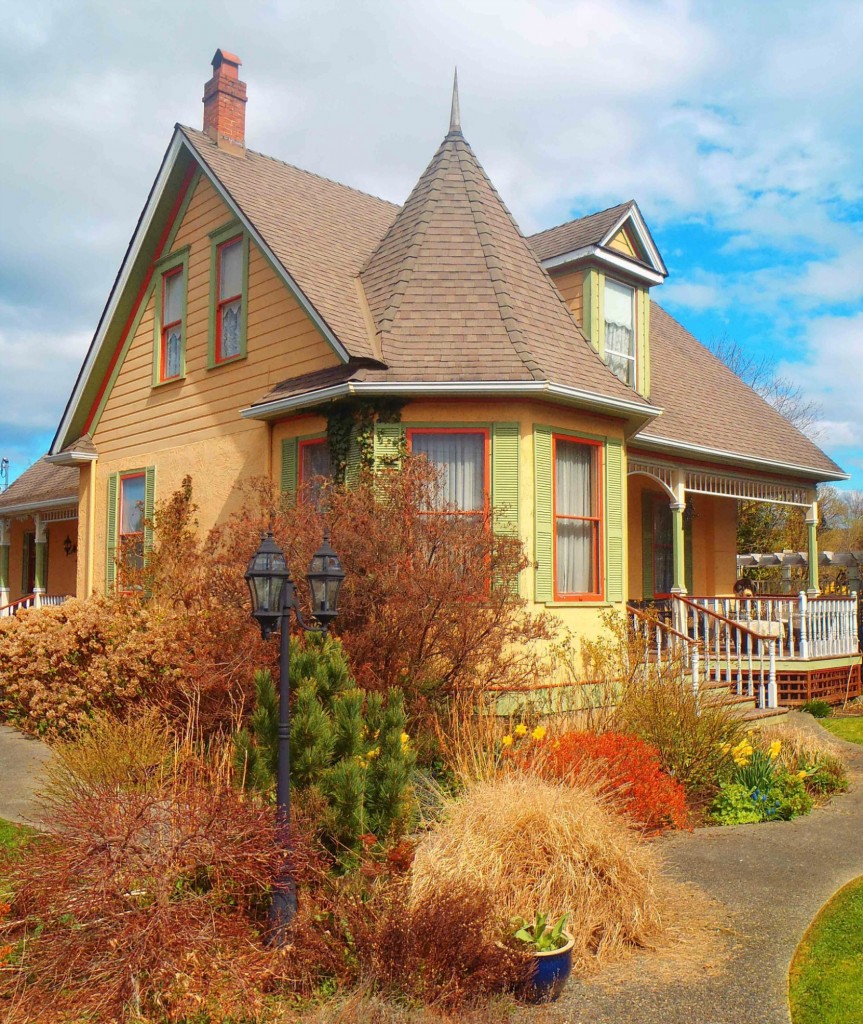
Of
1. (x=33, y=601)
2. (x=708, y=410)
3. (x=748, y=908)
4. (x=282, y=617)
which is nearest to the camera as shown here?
(x=282, y=617)

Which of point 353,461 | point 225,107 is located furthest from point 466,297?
point 225,107

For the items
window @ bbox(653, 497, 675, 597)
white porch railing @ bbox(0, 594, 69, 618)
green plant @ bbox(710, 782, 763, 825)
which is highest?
window @ bbox(653, 497, 675, 597)

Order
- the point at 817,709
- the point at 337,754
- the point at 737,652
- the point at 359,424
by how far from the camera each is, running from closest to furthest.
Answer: the point at 337,754, the point at 359,424, the point at 737,652, the point at 817,709

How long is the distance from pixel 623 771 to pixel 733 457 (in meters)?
9.73

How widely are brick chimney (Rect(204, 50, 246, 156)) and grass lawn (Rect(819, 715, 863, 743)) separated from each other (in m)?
12.5

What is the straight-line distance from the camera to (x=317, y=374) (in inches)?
461

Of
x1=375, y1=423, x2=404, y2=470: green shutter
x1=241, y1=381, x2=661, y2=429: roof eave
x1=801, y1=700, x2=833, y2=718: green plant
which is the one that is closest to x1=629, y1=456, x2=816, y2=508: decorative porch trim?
x1=241, y1=381, x2=661, y2=429: roof eave

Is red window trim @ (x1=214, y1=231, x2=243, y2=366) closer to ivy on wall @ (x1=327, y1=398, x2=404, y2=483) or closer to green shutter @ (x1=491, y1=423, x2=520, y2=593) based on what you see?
ivy on wall @ (x1=327, y1=398, x2=404, y2=483)

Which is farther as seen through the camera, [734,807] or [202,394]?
[202,394]

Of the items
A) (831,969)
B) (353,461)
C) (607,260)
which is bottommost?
(831,969)

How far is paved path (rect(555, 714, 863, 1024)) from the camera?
15.3 ft

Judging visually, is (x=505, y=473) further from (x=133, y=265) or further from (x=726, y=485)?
(x=133, y=265)

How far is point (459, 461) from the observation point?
11.0m

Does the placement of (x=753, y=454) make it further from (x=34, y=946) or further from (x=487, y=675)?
(x=34, y=946)
